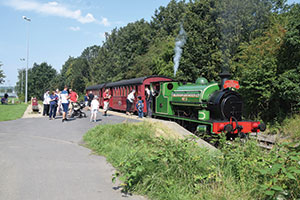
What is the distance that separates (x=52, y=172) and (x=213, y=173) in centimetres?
329

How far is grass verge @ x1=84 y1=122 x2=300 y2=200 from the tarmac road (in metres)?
0.47

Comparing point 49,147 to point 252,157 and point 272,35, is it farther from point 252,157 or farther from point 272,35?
point 272,35

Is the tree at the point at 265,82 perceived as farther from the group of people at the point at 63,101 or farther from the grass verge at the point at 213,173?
the grass verge at the point at 213,173

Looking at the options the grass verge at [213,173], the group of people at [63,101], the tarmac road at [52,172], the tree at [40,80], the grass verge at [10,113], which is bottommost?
the tarmac road at [52,172]

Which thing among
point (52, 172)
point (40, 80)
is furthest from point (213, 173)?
point (40, 80)

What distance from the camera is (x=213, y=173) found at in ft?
14.2

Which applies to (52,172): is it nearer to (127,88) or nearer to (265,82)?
(265,82)

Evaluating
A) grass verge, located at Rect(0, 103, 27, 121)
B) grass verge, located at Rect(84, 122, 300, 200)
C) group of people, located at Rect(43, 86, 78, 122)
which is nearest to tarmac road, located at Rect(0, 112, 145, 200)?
grass verge, located at Rect(84, 122, 300, 200)

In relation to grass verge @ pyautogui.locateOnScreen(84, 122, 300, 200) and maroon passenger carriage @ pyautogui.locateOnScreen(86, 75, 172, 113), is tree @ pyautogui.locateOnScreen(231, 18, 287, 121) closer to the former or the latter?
maroon passenger carriage @ pyautogui.locateOnScreen(86, 75, 172, 113)

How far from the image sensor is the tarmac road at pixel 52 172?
4.45 m

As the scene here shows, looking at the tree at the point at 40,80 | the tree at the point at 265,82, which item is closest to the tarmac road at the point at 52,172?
the tree at the point at 265,82

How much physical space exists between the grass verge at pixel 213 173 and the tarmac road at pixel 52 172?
1.53 ft

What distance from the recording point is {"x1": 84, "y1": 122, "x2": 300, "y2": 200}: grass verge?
12.3 feet

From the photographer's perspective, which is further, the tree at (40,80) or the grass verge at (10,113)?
the tree at (40,80)
